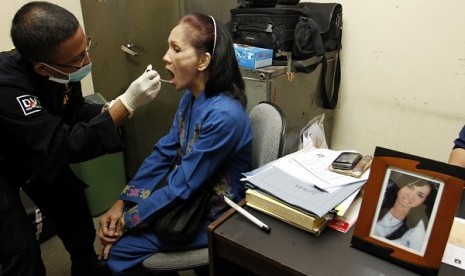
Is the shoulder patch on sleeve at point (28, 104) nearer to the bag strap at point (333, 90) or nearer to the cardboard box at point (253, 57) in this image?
the cardboard box at point (253, 57)

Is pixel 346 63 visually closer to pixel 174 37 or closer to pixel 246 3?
pixel 246 3

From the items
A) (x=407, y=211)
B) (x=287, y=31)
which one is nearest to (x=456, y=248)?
(x=407, y=211)

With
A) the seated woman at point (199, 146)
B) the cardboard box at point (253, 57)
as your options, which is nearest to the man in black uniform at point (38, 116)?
the seated woman at point (199, 146)

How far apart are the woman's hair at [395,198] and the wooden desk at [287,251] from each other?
8 cm

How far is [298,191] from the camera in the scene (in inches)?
38.6

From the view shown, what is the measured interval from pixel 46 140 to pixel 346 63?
5.82 ft

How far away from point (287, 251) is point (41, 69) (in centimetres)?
109

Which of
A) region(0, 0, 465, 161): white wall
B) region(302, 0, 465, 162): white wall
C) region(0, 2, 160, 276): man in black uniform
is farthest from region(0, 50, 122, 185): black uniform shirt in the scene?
region(302, 0, 465, 162): white wall

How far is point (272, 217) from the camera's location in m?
0.98

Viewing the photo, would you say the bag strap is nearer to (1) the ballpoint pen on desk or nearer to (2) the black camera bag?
(2) the black camera bag

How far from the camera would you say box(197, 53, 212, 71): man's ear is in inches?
52.0

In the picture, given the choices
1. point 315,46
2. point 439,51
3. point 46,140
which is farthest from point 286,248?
point 439,51

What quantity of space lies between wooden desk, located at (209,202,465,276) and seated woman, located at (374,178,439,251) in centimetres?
7

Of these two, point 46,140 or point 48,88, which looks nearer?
point 46,140
